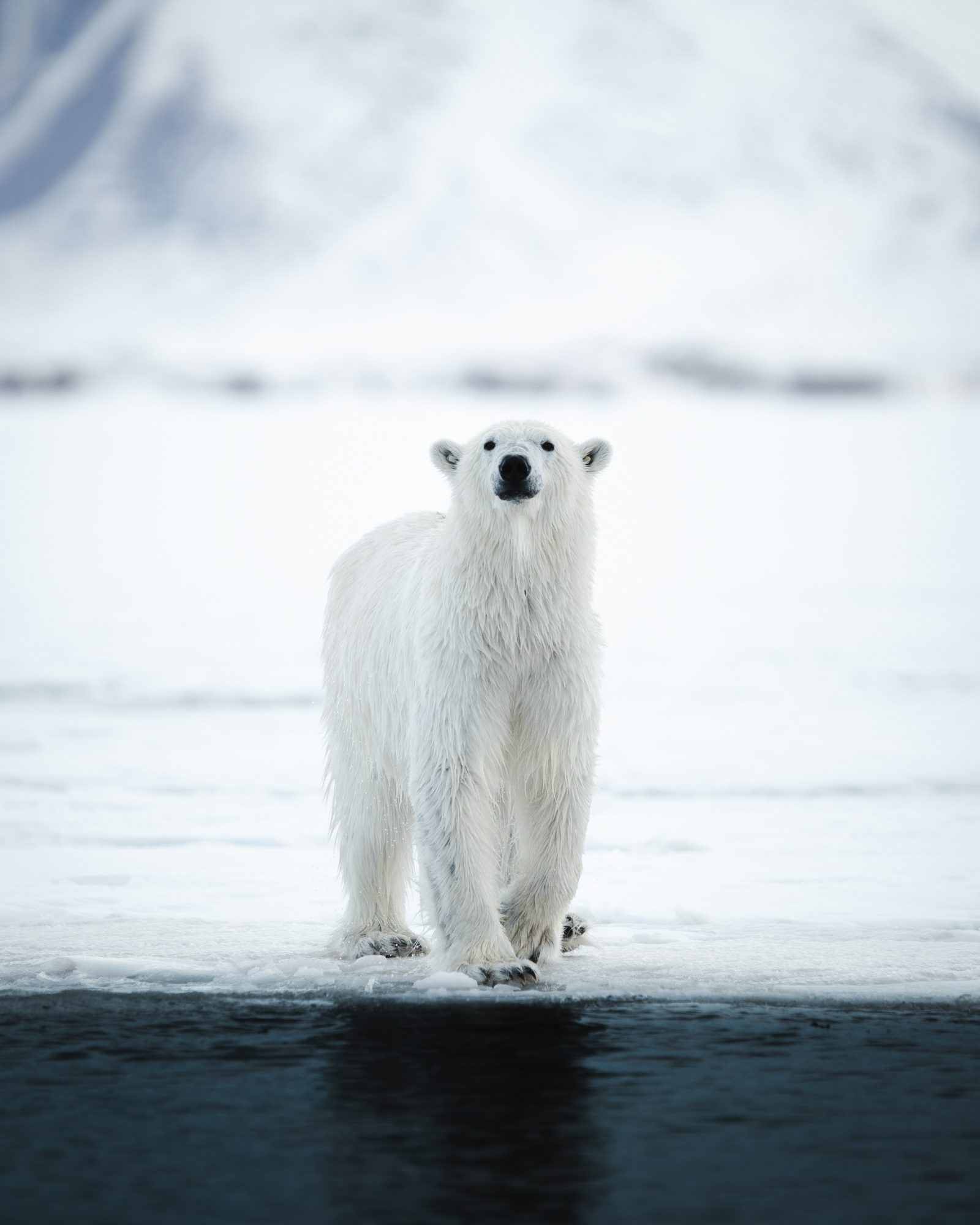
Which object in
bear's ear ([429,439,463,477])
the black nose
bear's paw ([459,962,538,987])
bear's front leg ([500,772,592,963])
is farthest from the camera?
bear's ear ([429,439,463,477])

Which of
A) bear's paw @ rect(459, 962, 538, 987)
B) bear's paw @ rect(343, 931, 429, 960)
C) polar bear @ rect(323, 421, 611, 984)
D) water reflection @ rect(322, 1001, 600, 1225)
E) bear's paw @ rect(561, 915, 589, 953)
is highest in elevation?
polar bear @ rect(323, 421, 611, 984)

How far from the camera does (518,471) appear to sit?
4527 millimetres

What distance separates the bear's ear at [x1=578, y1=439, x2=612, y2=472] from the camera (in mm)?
4973

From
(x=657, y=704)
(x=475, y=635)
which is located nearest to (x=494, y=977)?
(x=475, y=635)

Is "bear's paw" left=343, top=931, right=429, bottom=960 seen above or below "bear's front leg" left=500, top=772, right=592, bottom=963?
below

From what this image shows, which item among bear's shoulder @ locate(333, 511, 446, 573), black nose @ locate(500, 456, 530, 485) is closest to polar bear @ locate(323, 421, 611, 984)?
black nose @ locate(500, 456, 530, 485)

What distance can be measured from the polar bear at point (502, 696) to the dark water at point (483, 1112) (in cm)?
54

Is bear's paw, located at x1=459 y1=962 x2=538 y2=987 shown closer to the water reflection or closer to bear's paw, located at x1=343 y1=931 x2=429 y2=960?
the water reflection

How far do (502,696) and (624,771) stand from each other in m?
6.32

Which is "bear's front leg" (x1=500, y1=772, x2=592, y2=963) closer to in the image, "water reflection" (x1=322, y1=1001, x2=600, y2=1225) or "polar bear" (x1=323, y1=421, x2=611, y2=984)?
"polar bear" (x1=323, y1=421, x2=611, y2=984)

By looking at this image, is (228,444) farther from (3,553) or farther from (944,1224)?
(944,1224)

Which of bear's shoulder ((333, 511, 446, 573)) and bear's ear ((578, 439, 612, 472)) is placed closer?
bear's ear ((578, 439, 612, 472))

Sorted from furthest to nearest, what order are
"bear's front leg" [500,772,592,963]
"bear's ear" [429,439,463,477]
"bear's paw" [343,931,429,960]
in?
"bear's paw" [343,931,429,960] < "bear's ear" [429,439,463,477] < "bear's front leg" [500,772,592,963]

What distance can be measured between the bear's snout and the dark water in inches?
58.6
